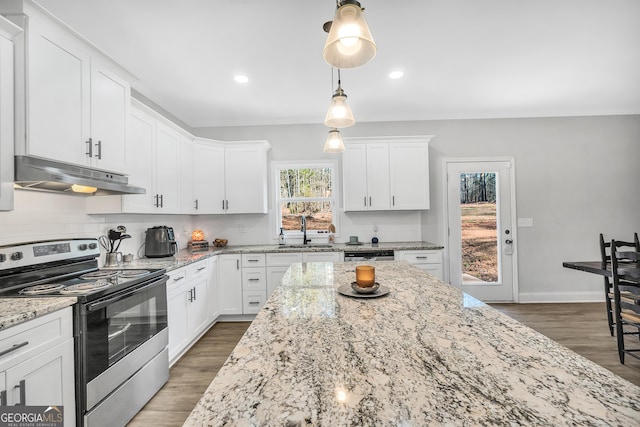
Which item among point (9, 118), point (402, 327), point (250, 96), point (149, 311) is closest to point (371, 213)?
point (250, 96)

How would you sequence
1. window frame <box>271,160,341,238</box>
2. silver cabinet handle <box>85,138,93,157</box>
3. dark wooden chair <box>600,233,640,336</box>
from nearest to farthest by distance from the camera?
silver cabinet handle <box>85,138,93,157</box> < dark wooden chair <box>600,233,640,336</box> < window frame <box>271,160,341,238</box>

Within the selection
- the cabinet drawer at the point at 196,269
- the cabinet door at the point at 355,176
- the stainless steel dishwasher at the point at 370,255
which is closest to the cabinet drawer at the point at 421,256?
the stainless steel dishwasher at the point at 370,255

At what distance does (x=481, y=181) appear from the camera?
4141 millimetres

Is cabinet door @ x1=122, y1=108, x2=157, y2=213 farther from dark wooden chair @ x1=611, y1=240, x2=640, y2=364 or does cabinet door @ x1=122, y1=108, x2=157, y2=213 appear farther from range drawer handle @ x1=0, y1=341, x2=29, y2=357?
dark wooden chair @ x1=611, y1=240, x2=640, y2=364

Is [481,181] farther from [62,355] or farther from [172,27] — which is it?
[62,355]

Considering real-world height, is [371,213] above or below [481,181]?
below

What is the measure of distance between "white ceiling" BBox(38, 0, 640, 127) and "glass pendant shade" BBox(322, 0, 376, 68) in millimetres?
1175

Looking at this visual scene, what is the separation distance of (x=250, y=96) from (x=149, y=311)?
252 centimetres

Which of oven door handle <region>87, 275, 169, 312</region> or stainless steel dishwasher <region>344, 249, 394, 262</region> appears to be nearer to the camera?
oven door handle <region>87, 275, 169, 312</region>

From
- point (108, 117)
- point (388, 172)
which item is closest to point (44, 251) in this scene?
point (108, 117)

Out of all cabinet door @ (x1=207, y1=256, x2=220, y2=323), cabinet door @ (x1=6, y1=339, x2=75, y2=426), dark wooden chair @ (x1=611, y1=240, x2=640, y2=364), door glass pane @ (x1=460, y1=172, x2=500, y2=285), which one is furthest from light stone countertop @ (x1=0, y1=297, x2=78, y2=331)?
door glass pane @ (x1=460, y1=172, x2=500, y2=285)

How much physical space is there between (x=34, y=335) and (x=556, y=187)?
5526 millimetres

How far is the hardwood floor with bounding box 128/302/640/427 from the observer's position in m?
2.00

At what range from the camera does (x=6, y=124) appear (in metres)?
1.53
